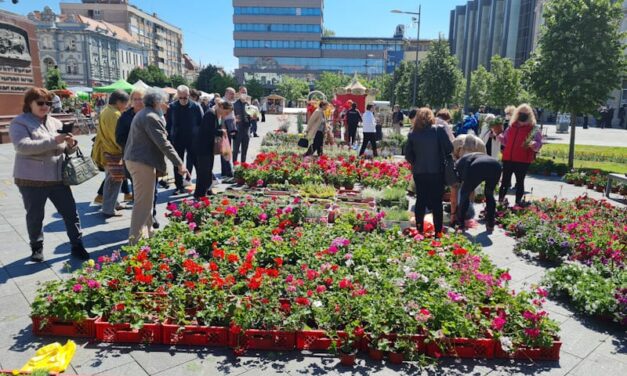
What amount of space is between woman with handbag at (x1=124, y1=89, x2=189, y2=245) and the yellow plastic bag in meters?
2.36

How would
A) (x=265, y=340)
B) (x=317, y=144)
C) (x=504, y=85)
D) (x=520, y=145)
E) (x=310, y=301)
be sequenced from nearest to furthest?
(x=265, y=340), (x=310, y=301), (x=520, y=145), (x=317, y=144), (x=504, y=85)

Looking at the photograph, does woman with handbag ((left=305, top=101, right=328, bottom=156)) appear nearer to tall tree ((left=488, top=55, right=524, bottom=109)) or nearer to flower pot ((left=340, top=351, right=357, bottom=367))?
flower pot ((left=340, top=351, right=357, bottom=367))

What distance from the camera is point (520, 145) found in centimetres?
828

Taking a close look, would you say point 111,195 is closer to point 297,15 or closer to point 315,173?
point 315,173

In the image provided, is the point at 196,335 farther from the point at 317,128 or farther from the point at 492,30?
the point at 492,30

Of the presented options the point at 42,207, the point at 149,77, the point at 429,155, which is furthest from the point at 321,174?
the point at 149,77

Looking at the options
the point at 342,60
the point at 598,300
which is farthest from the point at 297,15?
the point at 598,300

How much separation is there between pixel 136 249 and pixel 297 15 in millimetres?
98812

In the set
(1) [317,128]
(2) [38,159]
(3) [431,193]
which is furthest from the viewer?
(1) [317,128]

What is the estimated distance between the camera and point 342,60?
330 ft

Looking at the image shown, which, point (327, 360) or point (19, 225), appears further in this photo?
point (19, 225)

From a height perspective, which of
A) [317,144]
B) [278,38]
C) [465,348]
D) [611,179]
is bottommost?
[465,348]

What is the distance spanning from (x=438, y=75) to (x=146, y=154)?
110 ft

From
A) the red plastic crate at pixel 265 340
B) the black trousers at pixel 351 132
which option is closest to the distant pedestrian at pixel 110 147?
the red plastic crate at pixel 265 340
